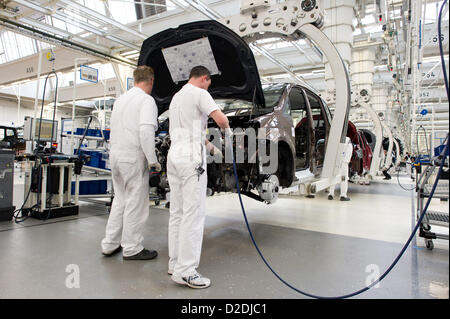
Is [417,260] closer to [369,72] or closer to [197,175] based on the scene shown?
[197,175]

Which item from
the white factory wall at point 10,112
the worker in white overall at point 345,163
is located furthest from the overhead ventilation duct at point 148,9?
the white factory wall at point 10,112

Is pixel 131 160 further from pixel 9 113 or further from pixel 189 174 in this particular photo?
pixel 9 113

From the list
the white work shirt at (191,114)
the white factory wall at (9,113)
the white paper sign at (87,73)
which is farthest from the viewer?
the white factory wall at (9,113)

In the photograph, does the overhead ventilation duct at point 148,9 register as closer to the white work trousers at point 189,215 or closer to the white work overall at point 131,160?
the white work overall at point 131,160

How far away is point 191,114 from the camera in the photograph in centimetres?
228

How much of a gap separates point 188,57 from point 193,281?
2198mm

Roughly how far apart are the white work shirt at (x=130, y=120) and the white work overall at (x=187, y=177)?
0.36 meters

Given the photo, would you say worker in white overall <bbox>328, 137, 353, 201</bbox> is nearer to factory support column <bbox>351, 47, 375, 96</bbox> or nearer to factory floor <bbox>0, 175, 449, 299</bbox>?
factory floor <bbox>0, 175, 449, 299</bbox>

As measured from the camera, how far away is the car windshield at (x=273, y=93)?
3413 mm

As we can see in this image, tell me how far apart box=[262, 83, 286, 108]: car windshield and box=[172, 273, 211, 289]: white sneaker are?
6.64 feet

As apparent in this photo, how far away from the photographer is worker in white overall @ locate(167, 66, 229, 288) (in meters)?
2.15

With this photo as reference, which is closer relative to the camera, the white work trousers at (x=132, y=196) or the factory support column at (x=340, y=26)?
the white work trousers at (x=132, y=196)

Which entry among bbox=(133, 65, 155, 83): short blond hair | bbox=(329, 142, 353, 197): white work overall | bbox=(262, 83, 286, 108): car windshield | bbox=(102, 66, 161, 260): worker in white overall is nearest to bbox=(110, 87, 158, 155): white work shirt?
bbox=(102, 66, 161, 260): worker in white overall

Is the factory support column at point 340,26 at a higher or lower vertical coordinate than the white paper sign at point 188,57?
higher
